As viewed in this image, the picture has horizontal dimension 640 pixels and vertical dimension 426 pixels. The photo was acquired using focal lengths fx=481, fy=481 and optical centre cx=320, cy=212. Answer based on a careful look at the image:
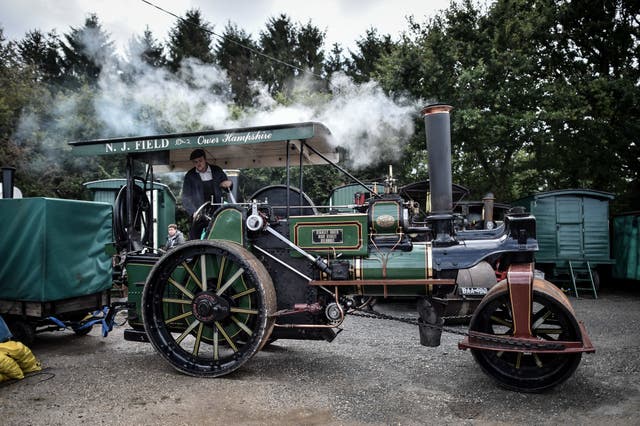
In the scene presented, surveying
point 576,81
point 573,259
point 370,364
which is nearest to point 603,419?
point 370,364

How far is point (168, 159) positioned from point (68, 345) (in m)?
2.38

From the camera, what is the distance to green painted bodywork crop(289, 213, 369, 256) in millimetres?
3898

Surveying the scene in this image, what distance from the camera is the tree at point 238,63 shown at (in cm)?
2114

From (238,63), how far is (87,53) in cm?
755

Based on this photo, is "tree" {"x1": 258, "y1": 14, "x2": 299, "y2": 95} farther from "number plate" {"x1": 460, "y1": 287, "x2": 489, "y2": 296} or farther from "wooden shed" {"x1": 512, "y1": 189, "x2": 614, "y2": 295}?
"number plate" {"x1": 460, "y1": 287, "x2": 489, "y2": 296}

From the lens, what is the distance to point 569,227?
9867 mm

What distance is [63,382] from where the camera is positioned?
3.88m

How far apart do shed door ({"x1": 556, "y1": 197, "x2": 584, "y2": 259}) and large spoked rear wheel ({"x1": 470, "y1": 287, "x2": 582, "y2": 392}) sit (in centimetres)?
682

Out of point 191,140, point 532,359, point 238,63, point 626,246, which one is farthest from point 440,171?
point 238,63

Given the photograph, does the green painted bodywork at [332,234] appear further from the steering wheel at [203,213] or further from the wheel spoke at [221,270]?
the steering wheel at [203,213]

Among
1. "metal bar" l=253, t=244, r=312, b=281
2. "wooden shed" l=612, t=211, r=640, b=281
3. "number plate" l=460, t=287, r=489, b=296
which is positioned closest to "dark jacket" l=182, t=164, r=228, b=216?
"metal bar" l=253, t=244, r=312, b=281

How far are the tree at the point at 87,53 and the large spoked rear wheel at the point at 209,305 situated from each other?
20067mm

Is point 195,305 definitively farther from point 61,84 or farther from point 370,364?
point 61,84

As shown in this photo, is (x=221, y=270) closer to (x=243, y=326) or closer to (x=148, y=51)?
(x=243, y=326)
